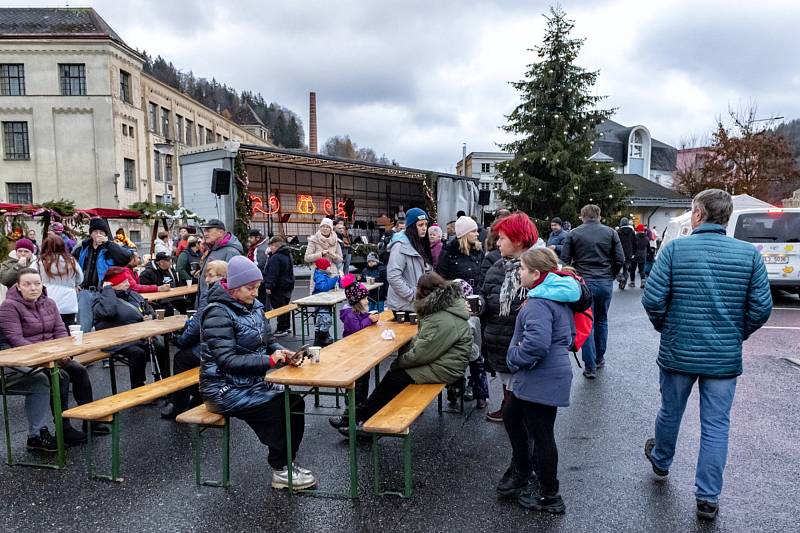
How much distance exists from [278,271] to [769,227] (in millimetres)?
9929

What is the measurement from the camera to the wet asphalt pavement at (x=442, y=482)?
3244 mm

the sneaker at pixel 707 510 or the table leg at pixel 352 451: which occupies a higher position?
the table leg at pixel 352 451

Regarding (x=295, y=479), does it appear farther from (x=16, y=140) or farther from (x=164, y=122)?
(x=164, y=122)

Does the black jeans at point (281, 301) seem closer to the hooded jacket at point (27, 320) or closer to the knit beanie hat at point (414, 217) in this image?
the knit beanie hat at point (414, 217)

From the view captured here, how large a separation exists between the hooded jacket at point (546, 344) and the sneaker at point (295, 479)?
1.54m

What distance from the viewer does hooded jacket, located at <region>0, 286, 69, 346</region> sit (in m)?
4.51

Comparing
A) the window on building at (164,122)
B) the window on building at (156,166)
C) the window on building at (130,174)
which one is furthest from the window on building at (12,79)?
the window on building at (164,122)

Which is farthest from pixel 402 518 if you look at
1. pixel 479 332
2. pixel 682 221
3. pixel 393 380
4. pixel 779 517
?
pixel 682 221

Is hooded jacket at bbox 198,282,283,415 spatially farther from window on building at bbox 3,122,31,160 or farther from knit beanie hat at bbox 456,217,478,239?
window on building at bbox 3,122,31,160

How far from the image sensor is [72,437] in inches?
175

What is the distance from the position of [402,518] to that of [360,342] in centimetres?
162

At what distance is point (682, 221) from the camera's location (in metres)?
14.3

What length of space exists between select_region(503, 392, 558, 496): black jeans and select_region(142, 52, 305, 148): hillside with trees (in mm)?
A: 69597

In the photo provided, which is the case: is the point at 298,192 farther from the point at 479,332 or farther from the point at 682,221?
the point at 479,332
